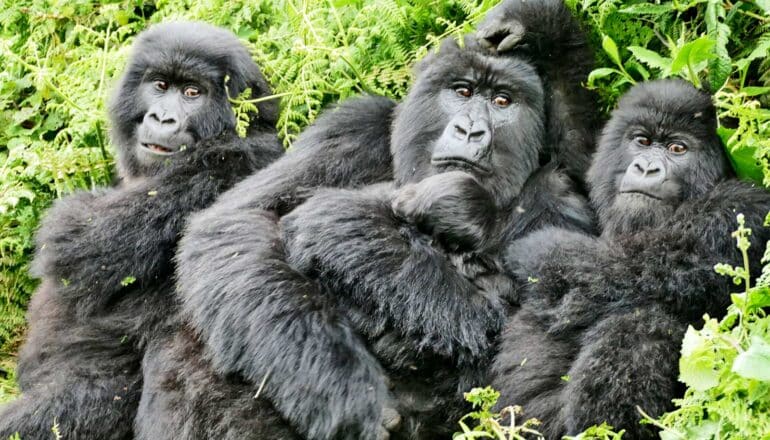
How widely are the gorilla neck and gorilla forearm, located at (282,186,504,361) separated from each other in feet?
1.72

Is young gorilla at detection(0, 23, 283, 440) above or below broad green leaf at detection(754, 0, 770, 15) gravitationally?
below

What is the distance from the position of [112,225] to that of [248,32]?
5.04 ft

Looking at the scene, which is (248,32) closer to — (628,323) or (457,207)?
(457,207)

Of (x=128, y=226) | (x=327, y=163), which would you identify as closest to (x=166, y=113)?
(x=128, y=226)

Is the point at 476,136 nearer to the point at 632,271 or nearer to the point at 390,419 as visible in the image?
the point at 632,271

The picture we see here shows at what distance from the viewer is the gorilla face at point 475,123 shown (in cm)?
431

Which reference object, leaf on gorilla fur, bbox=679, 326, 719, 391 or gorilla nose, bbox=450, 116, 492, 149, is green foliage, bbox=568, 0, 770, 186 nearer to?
gorilla nose, bbox=450, 116, 492, 149

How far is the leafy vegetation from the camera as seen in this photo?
10.6 ft

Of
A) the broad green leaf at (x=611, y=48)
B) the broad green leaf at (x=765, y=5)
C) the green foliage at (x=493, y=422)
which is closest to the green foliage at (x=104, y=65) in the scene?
the broad green leaf at (x=611, y=48)

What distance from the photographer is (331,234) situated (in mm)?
4039

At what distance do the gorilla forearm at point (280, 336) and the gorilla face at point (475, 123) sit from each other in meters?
0.71

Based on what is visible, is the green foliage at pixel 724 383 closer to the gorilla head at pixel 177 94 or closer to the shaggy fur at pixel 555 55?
the shaggy fur at pixel 555 55

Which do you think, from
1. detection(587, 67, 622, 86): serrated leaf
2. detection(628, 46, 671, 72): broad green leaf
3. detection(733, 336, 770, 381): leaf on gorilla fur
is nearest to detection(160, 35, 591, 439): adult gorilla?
detection(587, 67, 622, 86): serrated leaf

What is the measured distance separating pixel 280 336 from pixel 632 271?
4.21ft
